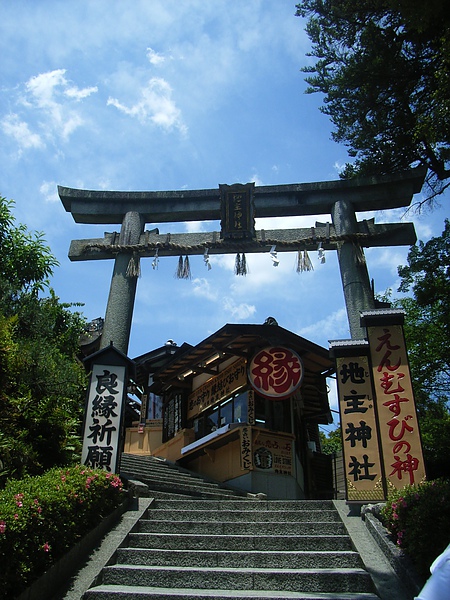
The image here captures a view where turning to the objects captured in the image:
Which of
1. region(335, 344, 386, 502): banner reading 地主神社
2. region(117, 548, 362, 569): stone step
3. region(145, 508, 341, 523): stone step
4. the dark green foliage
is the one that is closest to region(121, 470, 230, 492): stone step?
region(145, 508, 341, 523): stone step

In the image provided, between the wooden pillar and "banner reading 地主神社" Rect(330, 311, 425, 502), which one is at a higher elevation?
the wooden pillar

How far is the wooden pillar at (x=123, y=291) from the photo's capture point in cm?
1353

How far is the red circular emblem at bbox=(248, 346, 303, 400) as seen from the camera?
1311 centimetres

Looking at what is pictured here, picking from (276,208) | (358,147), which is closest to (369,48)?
(358,147)

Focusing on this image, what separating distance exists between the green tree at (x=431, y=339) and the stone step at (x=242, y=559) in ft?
32.3

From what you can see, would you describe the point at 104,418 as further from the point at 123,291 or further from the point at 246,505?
the point at 123,291

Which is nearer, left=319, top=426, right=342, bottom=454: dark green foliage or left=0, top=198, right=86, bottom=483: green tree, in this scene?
left=0, top=198, right=86, bottom=483: green tree

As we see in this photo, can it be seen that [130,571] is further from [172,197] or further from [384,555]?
[172,197]

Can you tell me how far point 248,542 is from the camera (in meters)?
6.91

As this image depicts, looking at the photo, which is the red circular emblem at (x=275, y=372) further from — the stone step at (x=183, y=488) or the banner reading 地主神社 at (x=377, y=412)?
the banner reading 地主神社 at (x=377, y=412)

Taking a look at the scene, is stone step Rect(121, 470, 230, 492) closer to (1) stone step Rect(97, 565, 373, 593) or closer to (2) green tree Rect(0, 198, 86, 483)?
(2) green tree Rect(0, 198, 86, 483)

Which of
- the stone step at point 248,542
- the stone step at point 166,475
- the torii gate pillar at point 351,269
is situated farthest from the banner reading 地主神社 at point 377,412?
the stone step at point 166,475

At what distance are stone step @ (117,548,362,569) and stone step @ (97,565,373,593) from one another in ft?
0.70

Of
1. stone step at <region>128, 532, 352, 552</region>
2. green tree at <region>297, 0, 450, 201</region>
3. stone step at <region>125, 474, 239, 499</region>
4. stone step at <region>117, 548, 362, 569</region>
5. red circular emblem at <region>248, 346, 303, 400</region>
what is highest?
green tree at <region>297, 0, 450, 201</region>
